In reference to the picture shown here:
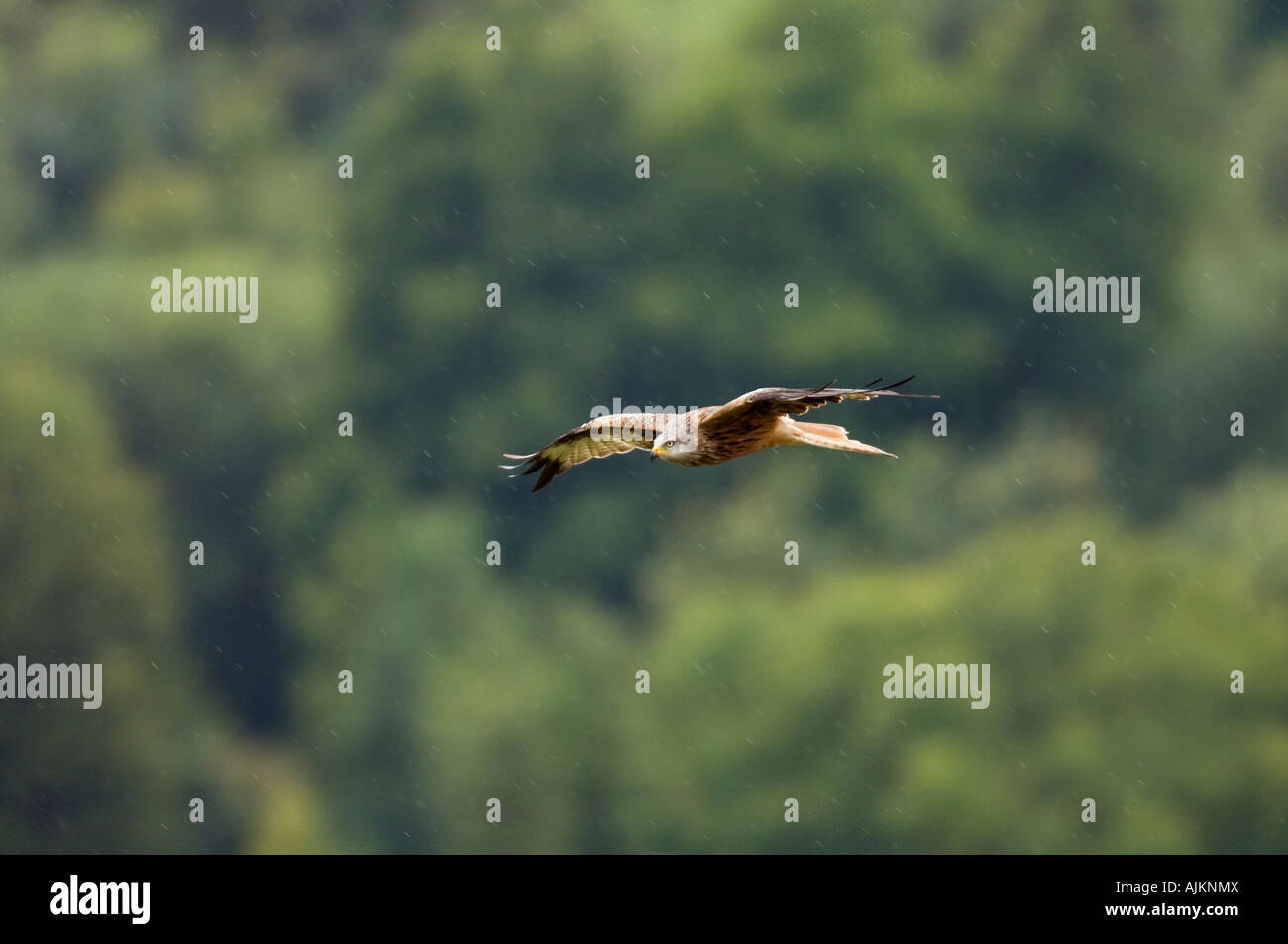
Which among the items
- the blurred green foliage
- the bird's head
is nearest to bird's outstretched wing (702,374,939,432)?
the bird's head

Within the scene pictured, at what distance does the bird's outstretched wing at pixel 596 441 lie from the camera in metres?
16.9

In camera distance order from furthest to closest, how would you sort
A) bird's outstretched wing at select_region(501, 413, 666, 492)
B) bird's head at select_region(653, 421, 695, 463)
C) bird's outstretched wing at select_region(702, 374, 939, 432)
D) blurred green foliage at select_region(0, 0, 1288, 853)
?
1. blurred green foliage at select_region(0, 0, 1288, 853)
2. bird's outstretched wing at select_region(501, 413, 666, 492)
3. bird's head at select_region(653, 421, 695, 463)
4. bird's outstretched wing at select_region(702, 374, 939, 432)

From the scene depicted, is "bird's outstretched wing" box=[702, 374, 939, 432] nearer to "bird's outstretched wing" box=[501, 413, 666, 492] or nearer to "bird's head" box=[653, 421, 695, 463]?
"bird's head" box=[653, 421, 695, 463]

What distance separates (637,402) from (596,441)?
35261 mm

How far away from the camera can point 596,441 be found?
17.7 metres

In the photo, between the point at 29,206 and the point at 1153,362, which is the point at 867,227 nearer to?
the point at 1153,362

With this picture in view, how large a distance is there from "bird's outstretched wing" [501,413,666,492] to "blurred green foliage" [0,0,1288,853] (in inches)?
780

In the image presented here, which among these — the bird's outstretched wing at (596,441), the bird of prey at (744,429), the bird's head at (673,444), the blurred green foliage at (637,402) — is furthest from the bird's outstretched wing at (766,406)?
the blurred green foliage at (637,402)

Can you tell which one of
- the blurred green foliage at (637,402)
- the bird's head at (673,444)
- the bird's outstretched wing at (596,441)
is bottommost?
the bird's head at (673,444)

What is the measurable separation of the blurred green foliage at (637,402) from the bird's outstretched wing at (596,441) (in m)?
19.8

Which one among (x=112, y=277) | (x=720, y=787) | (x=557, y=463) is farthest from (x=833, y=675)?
(x=112, y=277)

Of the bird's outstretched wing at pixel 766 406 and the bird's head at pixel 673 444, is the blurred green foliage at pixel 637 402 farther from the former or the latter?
the bird's outstretched wing at pixel 766 406

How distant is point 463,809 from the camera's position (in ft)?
137

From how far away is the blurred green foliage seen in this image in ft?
132
